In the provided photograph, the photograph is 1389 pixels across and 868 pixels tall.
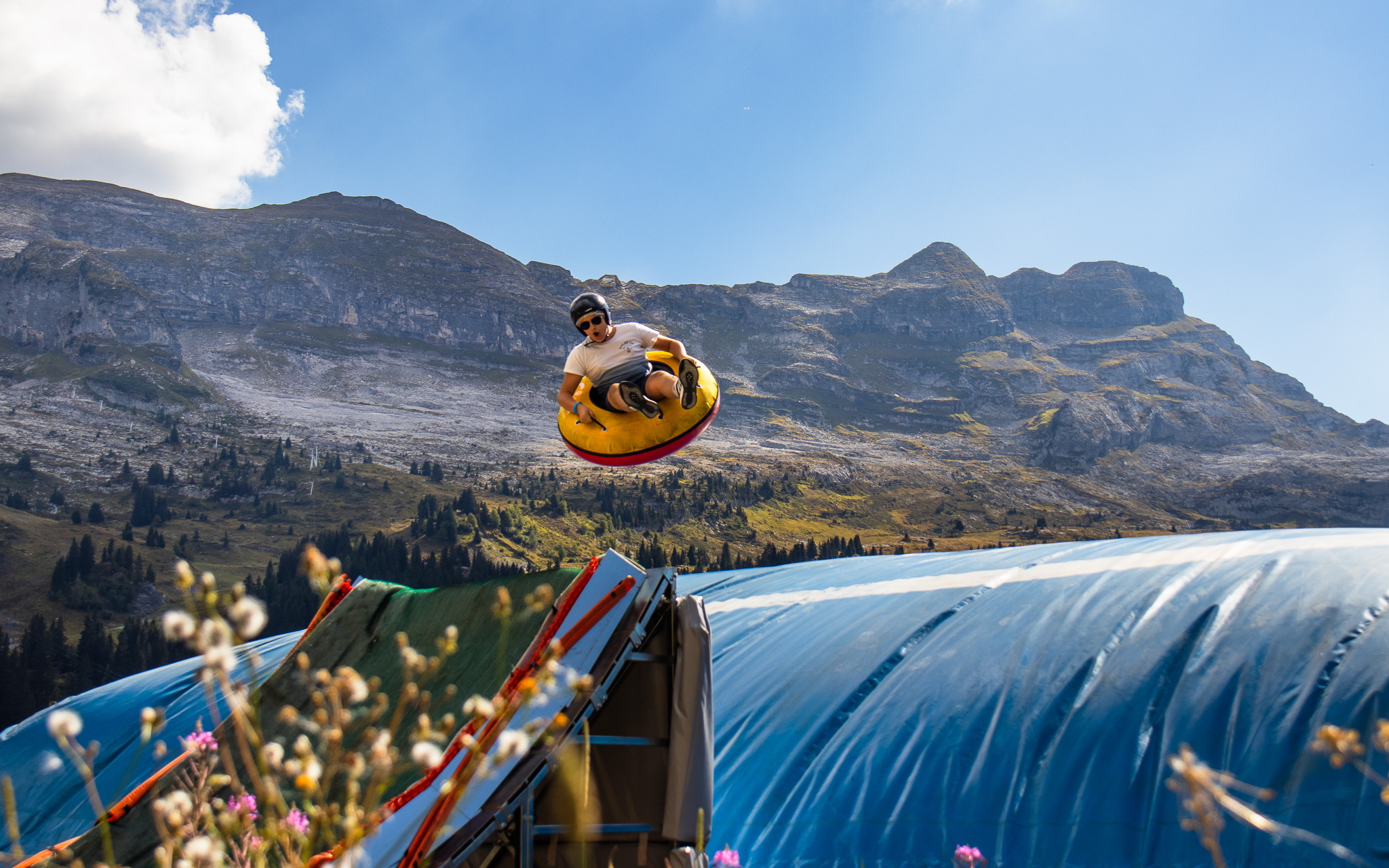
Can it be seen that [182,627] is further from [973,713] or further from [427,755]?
[973,713]

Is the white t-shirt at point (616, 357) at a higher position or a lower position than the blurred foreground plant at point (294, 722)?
higher

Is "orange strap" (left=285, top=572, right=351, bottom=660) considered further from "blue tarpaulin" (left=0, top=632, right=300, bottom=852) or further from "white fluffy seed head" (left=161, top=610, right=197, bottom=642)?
"white fluffy seed head" (left=161, top=610, right=197, bottom=642)

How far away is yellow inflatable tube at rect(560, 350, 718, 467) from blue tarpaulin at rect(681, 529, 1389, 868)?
3177 millimetres

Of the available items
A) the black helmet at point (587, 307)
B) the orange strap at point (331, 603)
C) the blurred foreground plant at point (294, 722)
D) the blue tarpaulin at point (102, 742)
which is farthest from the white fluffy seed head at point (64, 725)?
the blue tarpaulin at point (102, 742)

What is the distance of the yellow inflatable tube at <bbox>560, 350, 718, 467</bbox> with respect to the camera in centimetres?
895

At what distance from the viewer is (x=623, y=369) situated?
8883 mm

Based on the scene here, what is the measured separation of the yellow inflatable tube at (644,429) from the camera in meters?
8.95

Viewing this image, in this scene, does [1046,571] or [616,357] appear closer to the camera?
[616,357]

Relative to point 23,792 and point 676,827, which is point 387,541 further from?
point 676,827

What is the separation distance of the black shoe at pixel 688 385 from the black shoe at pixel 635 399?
13.9 inches

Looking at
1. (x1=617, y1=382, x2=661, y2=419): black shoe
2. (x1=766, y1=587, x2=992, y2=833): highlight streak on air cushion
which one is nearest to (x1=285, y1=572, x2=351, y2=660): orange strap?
(x1=617, y1=382, x2=661, y2=419): black shoe

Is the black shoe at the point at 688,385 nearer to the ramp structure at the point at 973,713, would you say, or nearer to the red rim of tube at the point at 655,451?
the red rim of tube at the point at 655,451

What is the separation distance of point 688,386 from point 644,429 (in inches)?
27.4

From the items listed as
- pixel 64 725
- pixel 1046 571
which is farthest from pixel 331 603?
pixel 1046 571
